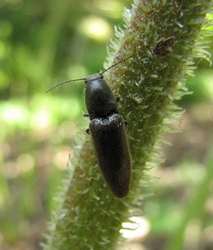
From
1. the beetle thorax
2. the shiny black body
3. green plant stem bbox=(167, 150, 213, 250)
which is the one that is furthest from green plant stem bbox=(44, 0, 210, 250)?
green plant stem bbox=(167, 150, 213, 250)

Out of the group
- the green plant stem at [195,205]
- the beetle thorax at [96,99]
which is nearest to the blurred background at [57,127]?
the green plant stem at [195,205]

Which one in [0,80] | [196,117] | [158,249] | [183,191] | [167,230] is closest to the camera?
[167,230]

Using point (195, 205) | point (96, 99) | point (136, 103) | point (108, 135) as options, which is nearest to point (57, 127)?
point (195, 205)

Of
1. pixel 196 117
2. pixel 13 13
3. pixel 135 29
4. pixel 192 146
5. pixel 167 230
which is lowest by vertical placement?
pixel 135 29

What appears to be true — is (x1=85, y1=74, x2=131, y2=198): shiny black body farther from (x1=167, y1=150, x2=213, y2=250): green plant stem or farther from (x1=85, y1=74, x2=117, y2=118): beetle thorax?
(x1=167, y1=150, x2=213, y2=250): green plant stem

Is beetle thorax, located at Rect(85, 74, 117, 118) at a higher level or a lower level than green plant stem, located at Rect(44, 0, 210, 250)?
higher

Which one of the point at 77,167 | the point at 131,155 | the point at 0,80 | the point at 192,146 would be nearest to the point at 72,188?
the point at 77,167

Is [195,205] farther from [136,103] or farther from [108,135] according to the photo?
[136,103]

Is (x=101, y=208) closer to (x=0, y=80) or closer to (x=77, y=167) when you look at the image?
(x=77, y=167)
